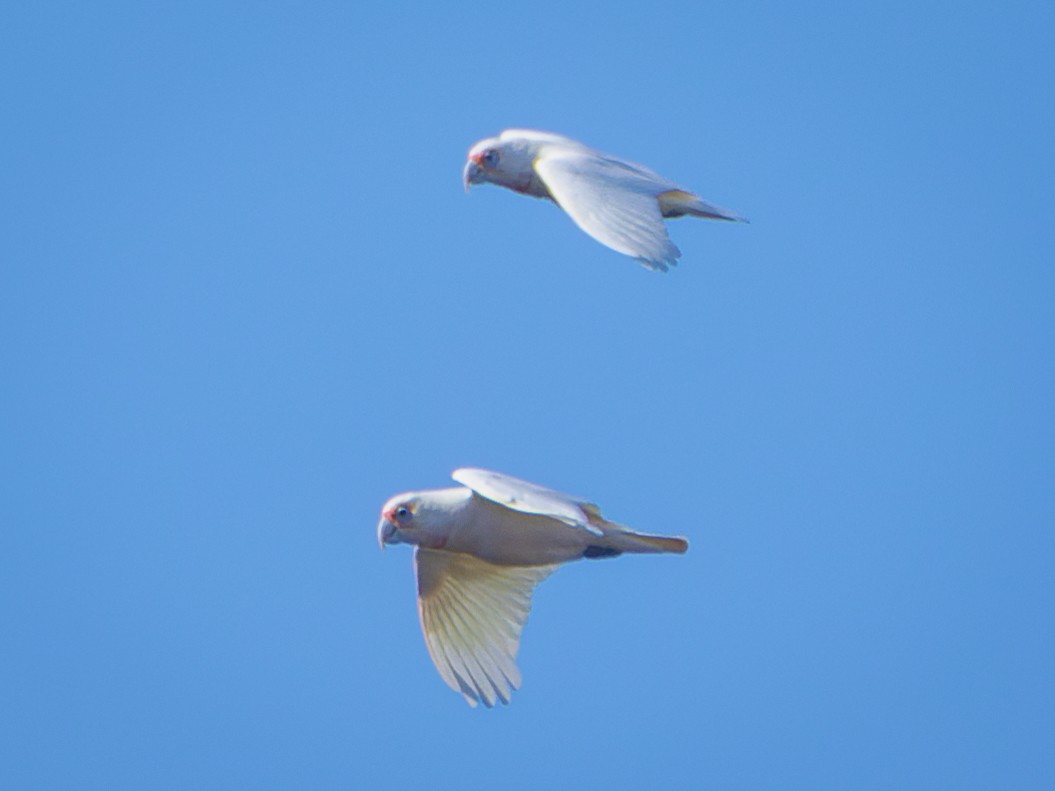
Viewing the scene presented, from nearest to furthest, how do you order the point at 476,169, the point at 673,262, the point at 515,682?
the point at 673,262
the point at 515,682
the point at 476,169

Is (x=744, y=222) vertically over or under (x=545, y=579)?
over

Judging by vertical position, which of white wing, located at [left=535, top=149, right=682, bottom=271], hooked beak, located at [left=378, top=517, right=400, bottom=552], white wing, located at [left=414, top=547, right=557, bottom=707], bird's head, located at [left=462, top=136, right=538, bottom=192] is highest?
bird's head, located at [left=462, top=136, right=538, bottom=192]

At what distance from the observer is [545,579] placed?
966 centimetres

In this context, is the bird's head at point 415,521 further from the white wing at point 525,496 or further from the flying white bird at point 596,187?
Result: the flying white bird at point 596,187

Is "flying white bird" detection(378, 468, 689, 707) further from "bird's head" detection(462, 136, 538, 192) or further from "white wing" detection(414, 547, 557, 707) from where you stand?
"bird's head" detection(462, 136, 538, 192)

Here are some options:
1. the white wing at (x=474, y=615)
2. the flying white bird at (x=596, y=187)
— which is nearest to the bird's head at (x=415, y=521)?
the white wing at (x=474, y=615)

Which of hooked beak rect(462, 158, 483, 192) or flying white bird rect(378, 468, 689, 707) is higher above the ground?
hooked beak rect(462, 158, 483, 192)

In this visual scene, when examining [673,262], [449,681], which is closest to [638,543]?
[449,681]

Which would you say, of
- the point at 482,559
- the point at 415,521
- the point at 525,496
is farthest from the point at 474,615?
the point at 525,496

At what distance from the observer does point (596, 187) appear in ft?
29.6

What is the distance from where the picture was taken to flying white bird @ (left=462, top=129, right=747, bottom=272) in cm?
838

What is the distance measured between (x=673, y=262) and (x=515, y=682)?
236cm

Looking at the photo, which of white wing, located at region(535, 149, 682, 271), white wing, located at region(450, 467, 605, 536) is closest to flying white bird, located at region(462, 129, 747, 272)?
white wing, located at region(535, 149, 682, 271)

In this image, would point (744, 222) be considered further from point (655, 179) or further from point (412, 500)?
point (412, 500)
